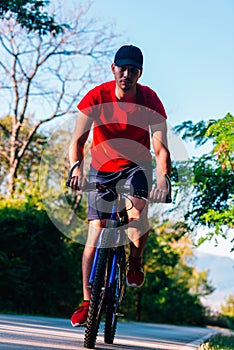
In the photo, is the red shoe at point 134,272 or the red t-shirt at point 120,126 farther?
the red shoe at point 134,272

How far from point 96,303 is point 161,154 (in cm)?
122

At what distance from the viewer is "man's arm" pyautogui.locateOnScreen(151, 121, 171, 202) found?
4898 millimetres

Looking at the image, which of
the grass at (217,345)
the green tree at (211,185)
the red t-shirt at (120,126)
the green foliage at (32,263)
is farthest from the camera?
the green foliage at (32,263)

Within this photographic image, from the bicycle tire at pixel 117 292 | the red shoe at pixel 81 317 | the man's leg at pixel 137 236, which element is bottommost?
the red shoe at pixel 81 317

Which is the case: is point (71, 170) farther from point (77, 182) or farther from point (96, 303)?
point (96, 303)

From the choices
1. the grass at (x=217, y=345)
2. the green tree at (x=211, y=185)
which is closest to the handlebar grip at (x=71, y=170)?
the grass at (x=217, y=345)

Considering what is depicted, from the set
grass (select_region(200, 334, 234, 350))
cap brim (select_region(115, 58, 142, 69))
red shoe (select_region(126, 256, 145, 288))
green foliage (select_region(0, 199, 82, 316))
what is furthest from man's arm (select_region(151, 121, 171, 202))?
green foliage (select_region(0, 199, 82, 316))

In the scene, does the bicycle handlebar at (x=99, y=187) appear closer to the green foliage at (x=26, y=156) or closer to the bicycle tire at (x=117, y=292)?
the bicycle tire at (x=117, y=292)

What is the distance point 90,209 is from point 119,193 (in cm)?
31

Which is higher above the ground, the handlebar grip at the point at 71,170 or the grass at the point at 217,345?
the handlebar grip at the point at 71,170

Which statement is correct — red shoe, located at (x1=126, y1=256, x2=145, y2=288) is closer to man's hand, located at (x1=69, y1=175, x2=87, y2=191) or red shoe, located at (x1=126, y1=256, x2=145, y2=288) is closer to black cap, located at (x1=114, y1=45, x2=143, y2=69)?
man's hand, located at (x1=69, y1=175, x2=87, y2=191)

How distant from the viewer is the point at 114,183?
5.15 m

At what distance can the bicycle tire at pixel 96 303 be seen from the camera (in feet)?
16.2

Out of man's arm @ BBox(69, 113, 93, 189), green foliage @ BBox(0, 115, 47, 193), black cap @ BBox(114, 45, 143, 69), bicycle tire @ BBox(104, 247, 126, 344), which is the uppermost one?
green foliage @ BBox(0, 115, 47, 193)
